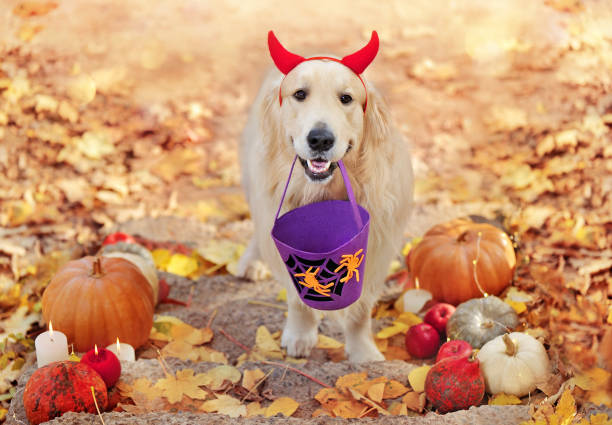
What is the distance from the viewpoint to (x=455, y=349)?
8.29 feet

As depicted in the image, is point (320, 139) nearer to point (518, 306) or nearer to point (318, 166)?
point (318, 166)

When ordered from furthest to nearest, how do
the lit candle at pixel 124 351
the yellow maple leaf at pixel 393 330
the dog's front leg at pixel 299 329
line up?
1. the yellow maple leaf at pixel 393 330
2. the dog's front leg at pixel 299 329
3. the lit candle at pixel 124 351

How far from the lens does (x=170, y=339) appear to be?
2.95 meters

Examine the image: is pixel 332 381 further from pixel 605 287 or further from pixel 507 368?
pixel 605 287

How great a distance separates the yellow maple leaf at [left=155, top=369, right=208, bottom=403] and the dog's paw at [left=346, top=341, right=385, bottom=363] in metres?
0.72

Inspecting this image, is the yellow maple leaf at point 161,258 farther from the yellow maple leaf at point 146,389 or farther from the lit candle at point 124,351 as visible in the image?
the yellow maple leaf at point 146,389

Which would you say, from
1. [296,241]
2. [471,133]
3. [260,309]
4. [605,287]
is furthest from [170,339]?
[471,133]

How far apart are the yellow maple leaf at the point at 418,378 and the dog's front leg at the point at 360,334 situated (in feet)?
1.03

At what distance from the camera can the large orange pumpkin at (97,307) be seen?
271cm

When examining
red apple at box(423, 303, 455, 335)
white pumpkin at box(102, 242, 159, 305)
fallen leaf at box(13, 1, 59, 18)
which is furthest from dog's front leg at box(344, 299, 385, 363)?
fallen leaf at box(13, 1, 59, 18)

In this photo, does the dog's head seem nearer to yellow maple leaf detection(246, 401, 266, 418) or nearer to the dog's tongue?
the dog's tongue

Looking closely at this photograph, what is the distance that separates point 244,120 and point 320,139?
3.15m

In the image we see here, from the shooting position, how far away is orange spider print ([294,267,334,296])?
2.38 metres

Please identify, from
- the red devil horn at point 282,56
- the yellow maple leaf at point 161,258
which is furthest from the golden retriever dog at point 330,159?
the yellow maple leaf at point 161,258
